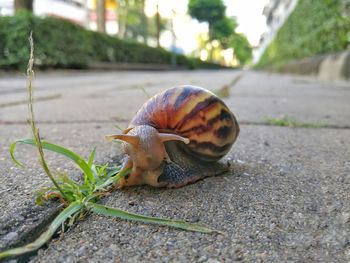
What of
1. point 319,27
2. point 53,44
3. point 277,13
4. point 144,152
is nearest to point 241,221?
point 144,152

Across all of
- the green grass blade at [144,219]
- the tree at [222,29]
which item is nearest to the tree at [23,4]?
the green grass blade at [144,219]

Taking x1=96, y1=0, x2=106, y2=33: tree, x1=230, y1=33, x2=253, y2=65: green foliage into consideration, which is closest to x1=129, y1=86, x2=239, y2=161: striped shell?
x1=96, y1=0, x2=106, y2=33: tree

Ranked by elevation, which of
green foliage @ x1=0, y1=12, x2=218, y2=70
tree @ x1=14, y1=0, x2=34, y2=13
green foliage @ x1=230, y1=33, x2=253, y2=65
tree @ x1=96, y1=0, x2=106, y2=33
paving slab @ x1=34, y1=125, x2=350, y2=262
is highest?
green foliage @ x1=230, y1=33, x2=253, y2=65

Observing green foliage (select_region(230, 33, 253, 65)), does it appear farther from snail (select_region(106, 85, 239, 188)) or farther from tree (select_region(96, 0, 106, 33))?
snail (select_region(106, 85, 239, 188))

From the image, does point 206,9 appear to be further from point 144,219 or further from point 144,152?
point 144,219

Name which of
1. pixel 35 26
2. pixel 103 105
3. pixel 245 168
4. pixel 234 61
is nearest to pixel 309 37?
pixel 35 26

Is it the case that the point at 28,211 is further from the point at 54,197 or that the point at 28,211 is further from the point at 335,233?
the point at 335,233
